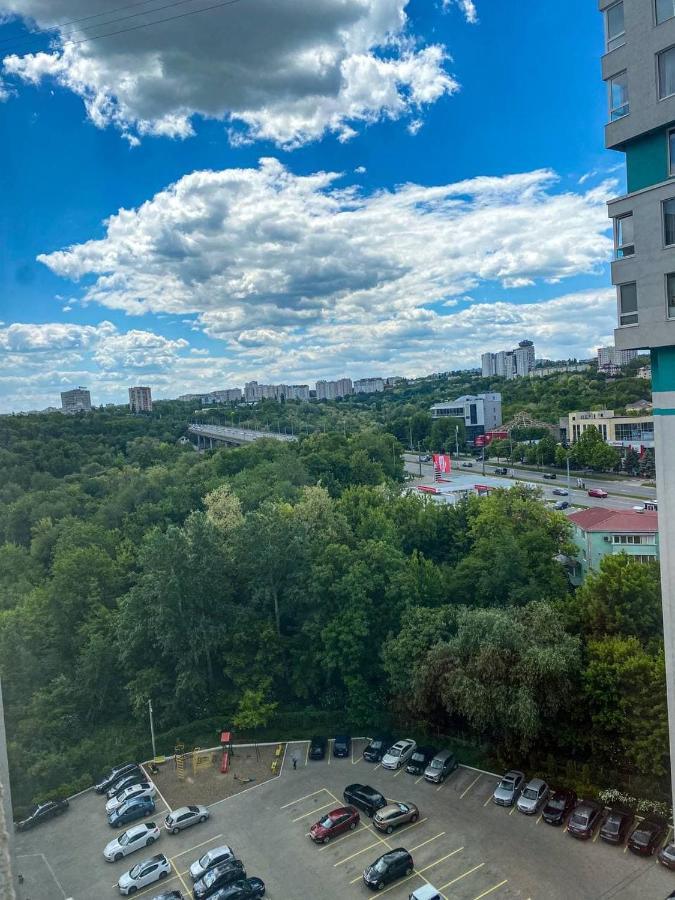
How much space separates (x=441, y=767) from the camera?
10.4 m

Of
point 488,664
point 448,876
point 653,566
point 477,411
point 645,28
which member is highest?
point 645,28

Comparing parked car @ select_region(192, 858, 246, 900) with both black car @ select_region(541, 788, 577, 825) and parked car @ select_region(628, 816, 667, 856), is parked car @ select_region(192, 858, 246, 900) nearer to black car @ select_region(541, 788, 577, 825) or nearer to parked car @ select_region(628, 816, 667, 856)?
black car @ select_region(541, 788, 577, 825)

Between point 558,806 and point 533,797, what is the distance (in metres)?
0.41

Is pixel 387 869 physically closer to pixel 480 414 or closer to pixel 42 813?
pixel 42 813

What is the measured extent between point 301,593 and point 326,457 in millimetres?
15506

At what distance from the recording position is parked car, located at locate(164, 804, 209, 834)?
957cm

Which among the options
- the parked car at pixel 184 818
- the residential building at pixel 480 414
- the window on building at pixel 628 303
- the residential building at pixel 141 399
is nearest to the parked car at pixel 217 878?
the parked car at pixel 184 818

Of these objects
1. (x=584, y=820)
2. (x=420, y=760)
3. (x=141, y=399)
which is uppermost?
(x=141, y=399)

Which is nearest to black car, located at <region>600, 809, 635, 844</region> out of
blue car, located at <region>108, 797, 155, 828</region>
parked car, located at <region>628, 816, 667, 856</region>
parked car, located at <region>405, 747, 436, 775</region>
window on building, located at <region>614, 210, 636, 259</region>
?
parked car, located at <region>628, 816, 667, 856</region>

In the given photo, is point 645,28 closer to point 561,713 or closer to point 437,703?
point 561,713

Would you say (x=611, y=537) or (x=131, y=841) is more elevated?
(x=611, y=537)

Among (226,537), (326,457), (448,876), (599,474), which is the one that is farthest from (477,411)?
(448,876)

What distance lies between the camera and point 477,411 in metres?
46.5

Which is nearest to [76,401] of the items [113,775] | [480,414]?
[113,775]
